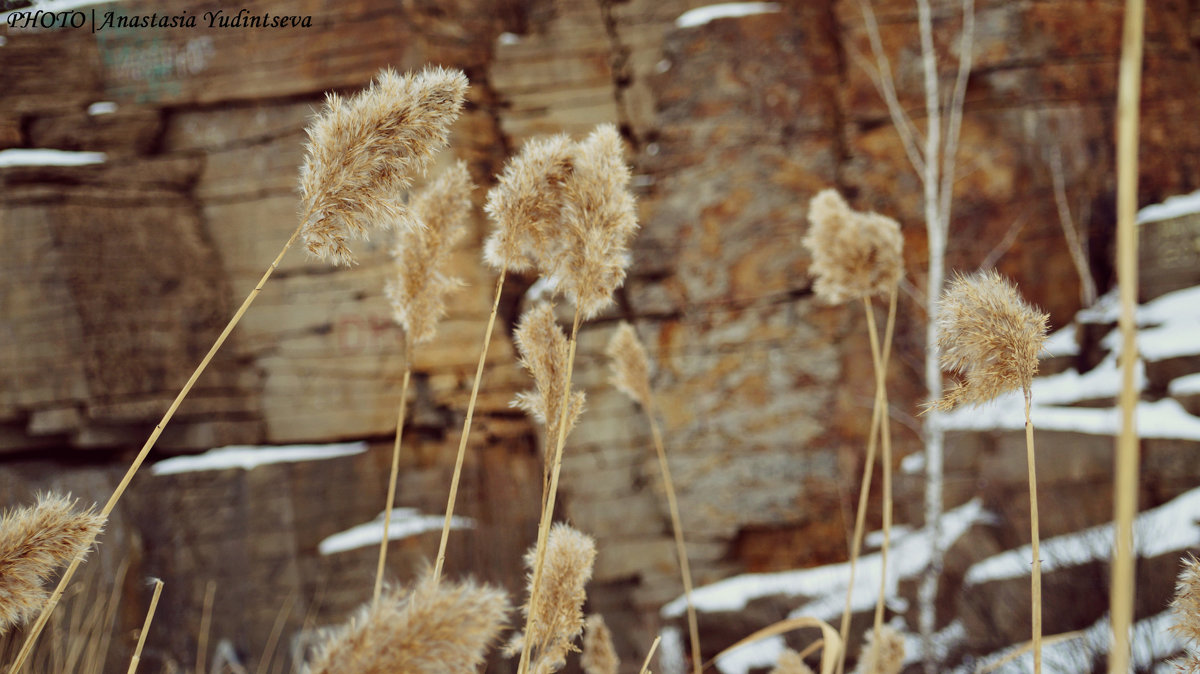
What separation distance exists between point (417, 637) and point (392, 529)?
18.5 feet

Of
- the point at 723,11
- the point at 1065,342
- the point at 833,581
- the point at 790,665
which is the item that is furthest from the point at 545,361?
the point at 1065,342

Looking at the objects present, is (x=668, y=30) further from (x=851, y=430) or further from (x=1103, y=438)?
(x=1103, y=438)

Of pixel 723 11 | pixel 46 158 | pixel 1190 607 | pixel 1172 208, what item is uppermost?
pixel 723 11

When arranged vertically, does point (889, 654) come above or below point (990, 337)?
below

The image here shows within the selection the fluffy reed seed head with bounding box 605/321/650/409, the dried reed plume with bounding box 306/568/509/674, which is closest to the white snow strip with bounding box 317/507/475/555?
the fluffy reed seed head with bounding box 605/321/650/409

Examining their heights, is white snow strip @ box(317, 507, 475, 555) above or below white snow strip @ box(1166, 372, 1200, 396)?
below

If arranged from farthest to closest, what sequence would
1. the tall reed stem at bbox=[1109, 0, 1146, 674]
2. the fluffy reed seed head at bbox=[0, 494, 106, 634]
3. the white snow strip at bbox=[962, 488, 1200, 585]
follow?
the white snow strip at bbox=[962, 488, 1200, 585]
the fluffy reed seed head at bbox=[0, 494, 106, 634]
the tall reed stem at bbox=[1109, 0, 1146, 674]

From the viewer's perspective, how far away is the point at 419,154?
0.84 metres

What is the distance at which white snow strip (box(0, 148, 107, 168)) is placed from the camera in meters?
5.31

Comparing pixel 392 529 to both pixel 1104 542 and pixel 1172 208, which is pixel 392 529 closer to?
pixel 1104 542

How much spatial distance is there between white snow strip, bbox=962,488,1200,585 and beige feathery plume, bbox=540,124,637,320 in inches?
158

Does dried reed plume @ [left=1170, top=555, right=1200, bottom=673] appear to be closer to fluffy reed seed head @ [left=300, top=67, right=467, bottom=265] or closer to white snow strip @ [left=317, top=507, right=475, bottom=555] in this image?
fluffy reed seed head @ [left=300, top=67, right=467, bottom=265]

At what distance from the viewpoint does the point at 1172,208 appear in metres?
5.52

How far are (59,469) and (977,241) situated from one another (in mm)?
7307
